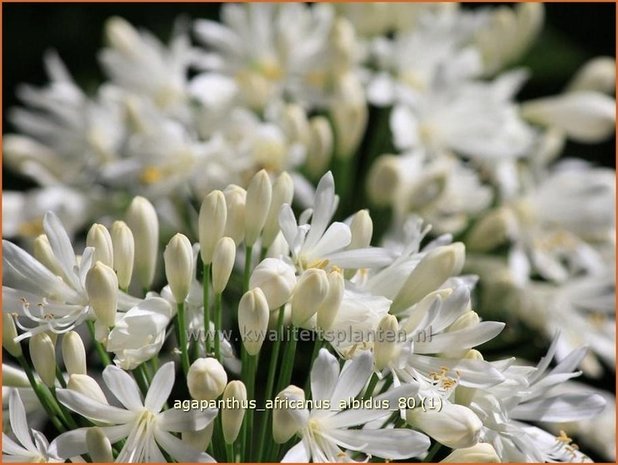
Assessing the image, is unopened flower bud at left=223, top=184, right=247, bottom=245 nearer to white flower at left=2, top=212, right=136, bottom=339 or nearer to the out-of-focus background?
white flower at left=2, top=212, right=136, bottom=339

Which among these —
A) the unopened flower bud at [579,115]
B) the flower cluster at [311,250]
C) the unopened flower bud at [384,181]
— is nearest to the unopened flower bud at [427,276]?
the flower cluster at [311,250]

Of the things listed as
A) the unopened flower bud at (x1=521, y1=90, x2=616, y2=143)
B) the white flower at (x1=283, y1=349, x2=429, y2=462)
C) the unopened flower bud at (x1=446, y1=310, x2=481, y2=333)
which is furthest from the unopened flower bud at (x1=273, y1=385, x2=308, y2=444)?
the unopened flower bud at (x1=521, y1=90, x2=616, y2=143)

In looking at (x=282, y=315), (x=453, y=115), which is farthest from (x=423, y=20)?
(x=282, y=315)

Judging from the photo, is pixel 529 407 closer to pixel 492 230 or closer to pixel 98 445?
pixel 98 445

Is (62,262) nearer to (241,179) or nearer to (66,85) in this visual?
(241,179)

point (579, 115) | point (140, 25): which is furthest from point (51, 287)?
point (140, 25)

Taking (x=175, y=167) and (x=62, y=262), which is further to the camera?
(x=175, y=167)
